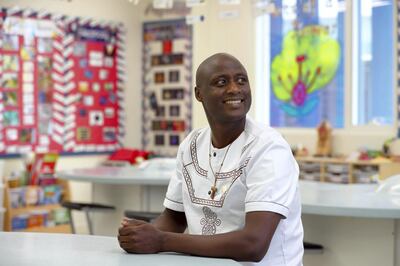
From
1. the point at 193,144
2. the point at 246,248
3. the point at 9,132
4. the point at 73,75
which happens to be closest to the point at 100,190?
the point at 9,132

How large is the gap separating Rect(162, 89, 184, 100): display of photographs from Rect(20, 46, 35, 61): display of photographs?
5.30ft

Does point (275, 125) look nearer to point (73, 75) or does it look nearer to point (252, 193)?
point (73, 75)

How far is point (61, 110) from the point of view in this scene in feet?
22.4

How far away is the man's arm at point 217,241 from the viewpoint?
1677mm

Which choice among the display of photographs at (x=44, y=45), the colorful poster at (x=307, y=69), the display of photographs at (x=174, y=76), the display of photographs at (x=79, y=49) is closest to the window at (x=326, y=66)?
the colorful poster at (x=307, y=69)

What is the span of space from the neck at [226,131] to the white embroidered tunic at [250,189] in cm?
2

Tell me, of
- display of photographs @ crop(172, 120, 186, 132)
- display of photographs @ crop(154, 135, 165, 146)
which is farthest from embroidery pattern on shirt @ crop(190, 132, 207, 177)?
display of photographs @ crop(154, 135, 165, 146)

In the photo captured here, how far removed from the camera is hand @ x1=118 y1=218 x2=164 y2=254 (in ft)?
5.58

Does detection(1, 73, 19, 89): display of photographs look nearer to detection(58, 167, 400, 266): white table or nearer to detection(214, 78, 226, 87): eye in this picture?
detection(58, 167, 400, 266): white table

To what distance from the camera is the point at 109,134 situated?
291 inches

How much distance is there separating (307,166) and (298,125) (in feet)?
2.40

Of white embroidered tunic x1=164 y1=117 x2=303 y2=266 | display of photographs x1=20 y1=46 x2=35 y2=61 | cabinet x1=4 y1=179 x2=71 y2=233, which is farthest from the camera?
display of photographs x1=20 y1=46 x2=35 y2=61

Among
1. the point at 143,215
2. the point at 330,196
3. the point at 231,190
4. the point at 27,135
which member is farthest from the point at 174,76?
the point at 231,190

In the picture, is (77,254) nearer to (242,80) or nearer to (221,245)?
(221,245)
